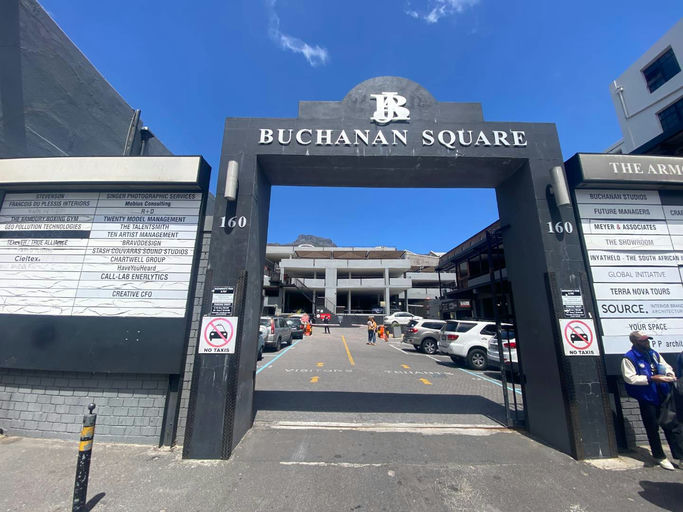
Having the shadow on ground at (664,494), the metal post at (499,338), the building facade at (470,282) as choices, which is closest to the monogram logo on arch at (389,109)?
the metal post at (499,338)

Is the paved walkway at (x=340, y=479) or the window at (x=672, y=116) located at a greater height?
the window at (x=672, y=116)

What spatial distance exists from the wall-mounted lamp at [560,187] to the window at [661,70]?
84.3 ft

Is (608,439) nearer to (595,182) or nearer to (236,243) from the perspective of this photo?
(595,182)

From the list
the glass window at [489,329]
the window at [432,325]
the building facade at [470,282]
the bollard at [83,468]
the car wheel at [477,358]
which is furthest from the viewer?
the building facade at [470,282]

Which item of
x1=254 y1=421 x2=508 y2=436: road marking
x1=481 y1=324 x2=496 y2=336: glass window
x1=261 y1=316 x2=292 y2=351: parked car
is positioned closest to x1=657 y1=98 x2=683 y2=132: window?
x1=481 y1=324 x2=496 y2=336: glass window

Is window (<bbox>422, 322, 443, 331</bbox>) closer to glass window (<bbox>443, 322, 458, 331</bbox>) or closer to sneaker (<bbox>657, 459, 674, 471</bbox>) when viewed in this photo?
glass window (<bbox>443, 322, 458, 331</bbox>)

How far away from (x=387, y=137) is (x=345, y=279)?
129 ft

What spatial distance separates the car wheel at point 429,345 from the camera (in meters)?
14.9

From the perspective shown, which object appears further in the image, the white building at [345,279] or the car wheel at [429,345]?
the white building at [345,279]

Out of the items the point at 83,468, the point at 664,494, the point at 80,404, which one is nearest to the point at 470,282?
the point at 664,494

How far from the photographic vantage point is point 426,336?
15.0 meters

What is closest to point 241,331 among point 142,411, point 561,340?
point 142,411

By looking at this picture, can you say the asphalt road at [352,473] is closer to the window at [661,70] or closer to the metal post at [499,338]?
the metal post at [499,338]

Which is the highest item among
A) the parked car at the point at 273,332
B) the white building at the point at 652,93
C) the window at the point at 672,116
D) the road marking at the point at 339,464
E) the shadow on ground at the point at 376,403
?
the white building at the point at 652,93
